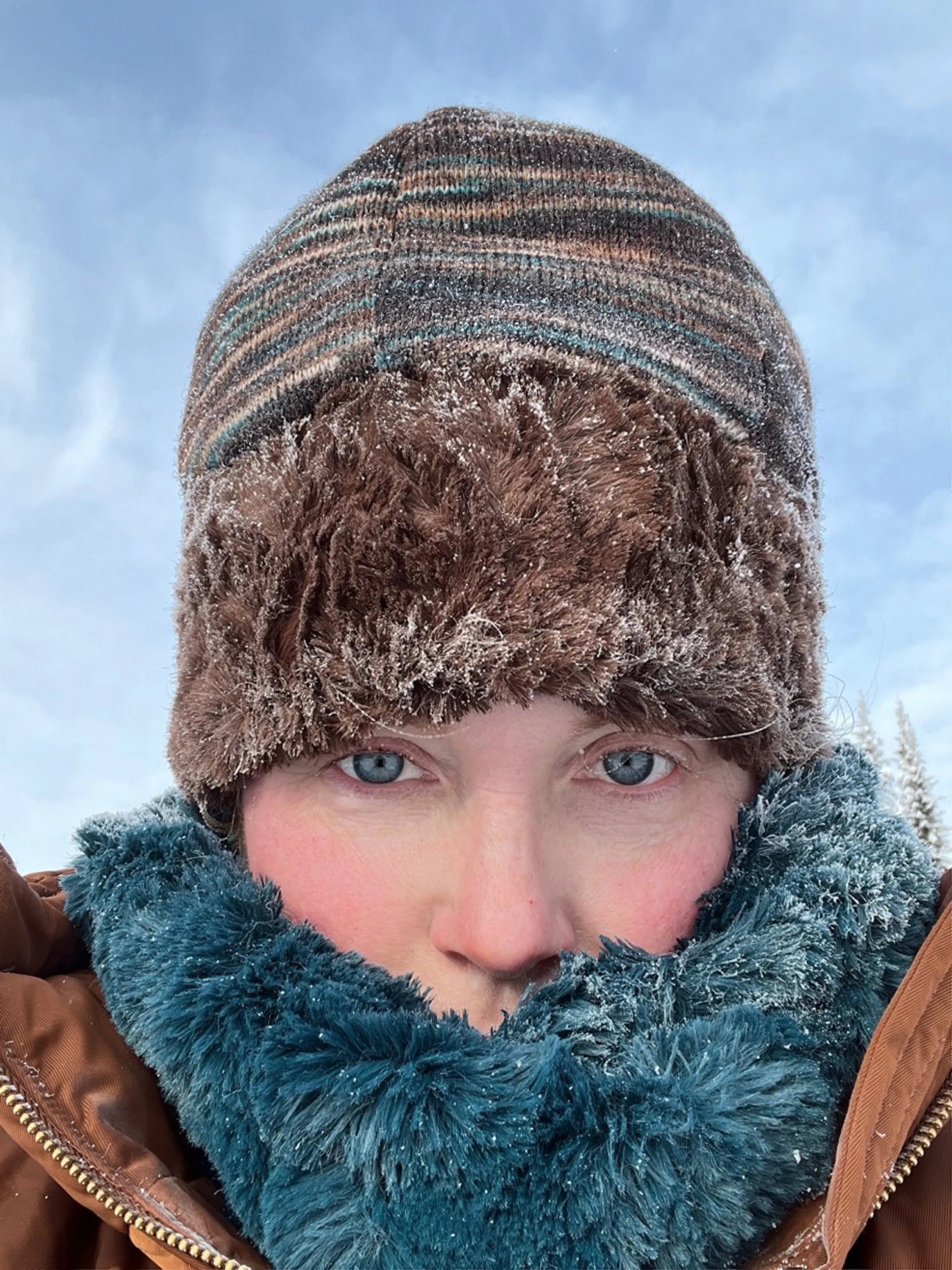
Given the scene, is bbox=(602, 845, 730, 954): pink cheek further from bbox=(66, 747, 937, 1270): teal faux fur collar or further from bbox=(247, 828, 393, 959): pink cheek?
bbox=(247, 828, 393, 959): pink cheek

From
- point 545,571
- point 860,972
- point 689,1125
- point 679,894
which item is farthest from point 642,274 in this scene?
point 689,1125

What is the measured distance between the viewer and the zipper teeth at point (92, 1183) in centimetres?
133

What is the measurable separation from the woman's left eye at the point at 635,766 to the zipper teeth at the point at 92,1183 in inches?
35.3

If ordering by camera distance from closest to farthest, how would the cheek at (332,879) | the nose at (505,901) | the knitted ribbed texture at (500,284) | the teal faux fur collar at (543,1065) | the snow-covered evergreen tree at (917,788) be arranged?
1. the teal faux fur collar at (543,1065)
2. the nose at (505,901)
3. the cheek at (332,879)
4. the knitted ribbed texture at (500,284)
5. the snow-covered evergreen tree at (917,788)

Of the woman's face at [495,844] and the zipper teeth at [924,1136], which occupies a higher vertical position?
the woman's face at [495,844]

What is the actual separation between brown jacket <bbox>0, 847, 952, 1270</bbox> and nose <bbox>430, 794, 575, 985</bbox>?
1.54 feet

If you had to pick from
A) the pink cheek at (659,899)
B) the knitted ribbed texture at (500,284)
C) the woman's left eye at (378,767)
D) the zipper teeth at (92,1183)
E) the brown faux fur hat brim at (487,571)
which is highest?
the knitted ribbed texture at (500,284)

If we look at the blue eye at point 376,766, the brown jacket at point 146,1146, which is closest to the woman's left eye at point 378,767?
the blue eye at point 376,766

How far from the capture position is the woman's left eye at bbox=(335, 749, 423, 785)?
5.23 feet

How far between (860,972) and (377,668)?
2.93ft

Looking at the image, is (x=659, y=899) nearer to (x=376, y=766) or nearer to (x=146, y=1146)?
(x=376, y=766)

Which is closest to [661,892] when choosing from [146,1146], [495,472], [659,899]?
[659,899]

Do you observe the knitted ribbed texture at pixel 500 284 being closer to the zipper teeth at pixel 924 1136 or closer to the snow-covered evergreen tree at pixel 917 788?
the zipper teeth at pixel 924 1136

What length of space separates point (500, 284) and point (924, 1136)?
156 cm
